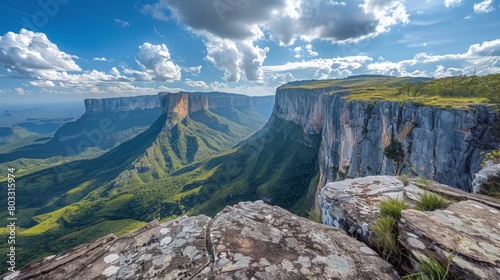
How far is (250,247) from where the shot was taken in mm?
4312

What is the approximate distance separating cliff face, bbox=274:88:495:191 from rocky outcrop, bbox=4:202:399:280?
4.13 meters

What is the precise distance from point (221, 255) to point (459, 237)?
419 cm

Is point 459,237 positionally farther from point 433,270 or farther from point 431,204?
point 431,204

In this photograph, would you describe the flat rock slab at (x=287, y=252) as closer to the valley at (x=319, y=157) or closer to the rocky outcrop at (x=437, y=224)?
the rocky outcrop at (x=437, y=224)

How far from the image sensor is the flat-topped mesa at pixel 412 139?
2467 centimetres

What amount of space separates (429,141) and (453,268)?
35.1 m

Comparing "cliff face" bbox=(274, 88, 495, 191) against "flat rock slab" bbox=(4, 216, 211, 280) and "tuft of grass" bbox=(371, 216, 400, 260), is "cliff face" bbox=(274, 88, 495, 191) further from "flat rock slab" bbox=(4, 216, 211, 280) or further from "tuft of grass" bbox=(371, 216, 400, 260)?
"flat rock slab" bbox=(4, 216, 211, 280)

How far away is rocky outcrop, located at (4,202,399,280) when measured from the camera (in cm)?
368

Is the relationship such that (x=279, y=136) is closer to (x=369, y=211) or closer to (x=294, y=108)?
(x=294, y=108)

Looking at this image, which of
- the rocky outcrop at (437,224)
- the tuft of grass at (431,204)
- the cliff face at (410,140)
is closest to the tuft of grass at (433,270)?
the rocky outcrop at (437,224)

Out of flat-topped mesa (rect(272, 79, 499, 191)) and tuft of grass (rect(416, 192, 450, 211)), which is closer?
tuft of grass (rect(416, 192, 450, 211))

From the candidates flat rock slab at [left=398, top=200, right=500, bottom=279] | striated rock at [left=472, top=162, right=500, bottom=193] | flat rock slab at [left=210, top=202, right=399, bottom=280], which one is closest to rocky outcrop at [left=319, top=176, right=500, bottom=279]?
flat rock slab at [left=398, top=200, right=500, bottom=279]

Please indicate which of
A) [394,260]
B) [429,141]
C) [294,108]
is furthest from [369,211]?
[294,108]

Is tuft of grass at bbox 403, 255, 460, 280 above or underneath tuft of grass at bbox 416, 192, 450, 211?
underneath
